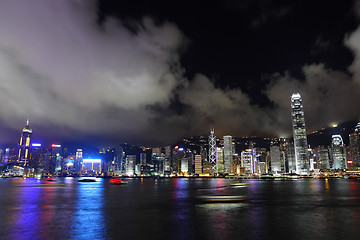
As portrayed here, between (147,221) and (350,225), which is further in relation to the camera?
(147,221)

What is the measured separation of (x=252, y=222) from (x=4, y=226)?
21190 mm

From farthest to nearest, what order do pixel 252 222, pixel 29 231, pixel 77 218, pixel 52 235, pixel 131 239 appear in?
1. pixel 77 218
2. pixel 252 222
3. pixel 29 231
4. pixel 52 235
5. pixel 131 239

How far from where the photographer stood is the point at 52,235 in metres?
18.3

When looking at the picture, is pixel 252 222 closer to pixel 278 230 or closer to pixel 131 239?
pixel 278 230

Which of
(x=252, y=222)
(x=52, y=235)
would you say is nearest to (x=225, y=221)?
(x=252, y=222)

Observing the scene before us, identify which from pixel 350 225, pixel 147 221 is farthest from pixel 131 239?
pixel 350 225

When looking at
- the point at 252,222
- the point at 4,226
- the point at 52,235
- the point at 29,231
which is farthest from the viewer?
the point at 252,222

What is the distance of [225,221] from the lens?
77.1 ft

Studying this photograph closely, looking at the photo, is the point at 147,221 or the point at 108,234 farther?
the point at 147,221

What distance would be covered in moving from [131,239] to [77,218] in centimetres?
1111

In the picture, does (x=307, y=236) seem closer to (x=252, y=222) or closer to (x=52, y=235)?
(x=252, y=222)

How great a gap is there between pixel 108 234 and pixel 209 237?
714 centimetres

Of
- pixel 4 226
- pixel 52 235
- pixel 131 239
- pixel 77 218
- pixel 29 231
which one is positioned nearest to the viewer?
pixel 131 239

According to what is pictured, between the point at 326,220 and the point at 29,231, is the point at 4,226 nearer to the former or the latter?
the point at 29,231
